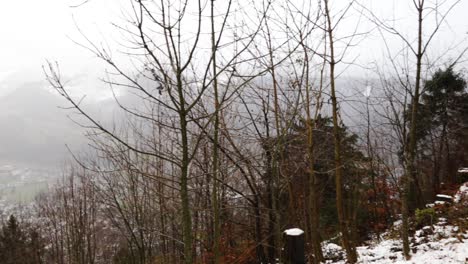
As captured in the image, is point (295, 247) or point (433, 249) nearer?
point (295, 247)

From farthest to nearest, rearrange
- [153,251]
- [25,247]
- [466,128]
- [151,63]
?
[25,247] < [466,128] < [153,251] < [151,63]

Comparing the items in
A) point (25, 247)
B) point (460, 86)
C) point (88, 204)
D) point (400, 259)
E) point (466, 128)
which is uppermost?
point (460, 86)

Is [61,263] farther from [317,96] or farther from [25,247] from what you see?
[317,96]

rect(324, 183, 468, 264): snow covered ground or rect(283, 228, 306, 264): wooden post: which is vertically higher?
rect(283, 228, 306, 264): wooden post

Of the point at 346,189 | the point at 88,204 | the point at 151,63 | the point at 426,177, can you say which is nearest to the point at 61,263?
the point at 88,204

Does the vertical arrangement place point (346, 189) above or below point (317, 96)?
below

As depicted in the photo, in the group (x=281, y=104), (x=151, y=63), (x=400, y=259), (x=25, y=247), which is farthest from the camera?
(x=25, y=247)

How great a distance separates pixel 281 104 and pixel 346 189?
10.9m

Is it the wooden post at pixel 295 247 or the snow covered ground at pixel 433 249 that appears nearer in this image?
the wooden post at pixel 295 247

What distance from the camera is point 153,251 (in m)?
8.95

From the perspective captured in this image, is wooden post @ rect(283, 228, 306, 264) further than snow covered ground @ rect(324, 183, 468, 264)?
No

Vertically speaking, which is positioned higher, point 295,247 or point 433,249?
point 295,247

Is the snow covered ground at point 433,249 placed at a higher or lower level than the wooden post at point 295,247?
lower

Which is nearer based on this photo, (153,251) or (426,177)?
(153,251)
